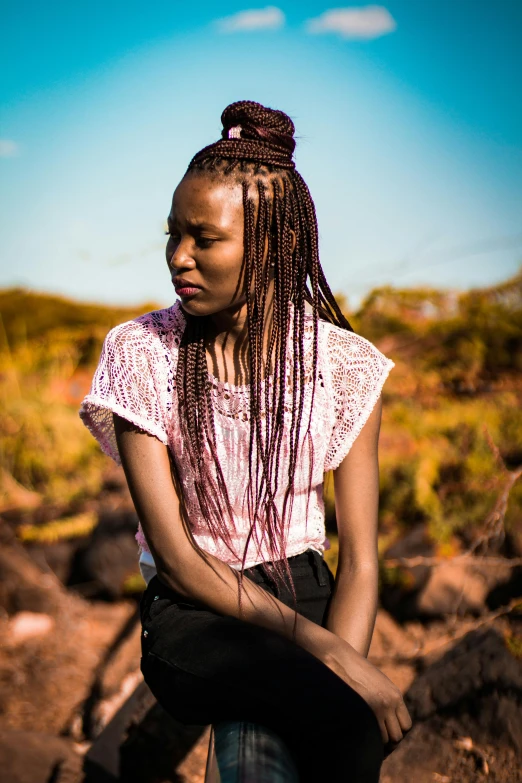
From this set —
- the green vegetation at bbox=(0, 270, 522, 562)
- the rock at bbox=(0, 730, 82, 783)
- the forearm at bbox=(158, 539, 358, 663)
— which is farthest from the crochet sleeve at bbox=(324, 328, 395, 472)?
the green vegetation at bbox=(0, 270, 522, 562)

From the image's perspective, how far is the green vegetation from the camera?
443 cm

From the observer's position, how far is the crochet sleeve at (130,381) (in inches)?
83.7

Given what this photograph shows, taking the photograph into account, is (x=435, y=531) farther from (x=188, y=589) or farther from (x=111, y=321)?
(x=111, y=321)

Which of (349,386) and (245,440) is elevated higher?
(349,386)

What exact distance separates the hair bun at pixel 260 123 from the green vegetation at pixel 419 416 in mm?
2600

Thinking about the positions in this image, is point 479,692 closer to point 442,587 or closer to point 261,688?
point 442,587

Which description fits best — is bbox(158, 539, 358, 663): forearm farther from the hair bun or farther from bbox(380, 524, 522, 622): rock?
bbox(380, 524, 522, 622): rock

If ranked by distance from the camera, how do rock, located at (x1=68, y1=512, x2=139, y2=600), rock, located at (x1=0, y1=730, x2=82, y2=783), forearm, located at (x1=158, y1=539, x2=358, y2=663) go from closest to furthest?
forearm, located at (x1=158, y1=539, x2=358, y2=663) < rock, located at (x1=0, y1=730, x2=82, y2=783) < rock, located at (x1=68, y1=512, x2=139, y2=600)

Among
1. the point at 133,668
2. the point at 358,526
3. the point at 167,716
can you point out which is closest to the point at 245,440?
the point at 358,526

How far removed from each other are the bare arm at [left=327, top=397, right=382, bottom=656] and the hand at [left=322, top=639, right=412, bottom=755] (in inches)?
10.8

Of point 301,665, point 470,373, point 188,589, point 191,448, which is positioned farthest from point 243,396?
point 470,373

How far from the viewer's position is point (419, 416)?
16.9ft

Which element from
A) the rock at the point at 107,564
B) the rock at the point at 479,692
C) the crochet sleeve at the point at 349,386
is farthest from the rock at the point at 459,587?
the rock at the point at 107,564

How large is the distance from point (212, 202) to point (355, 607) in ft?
4.28
